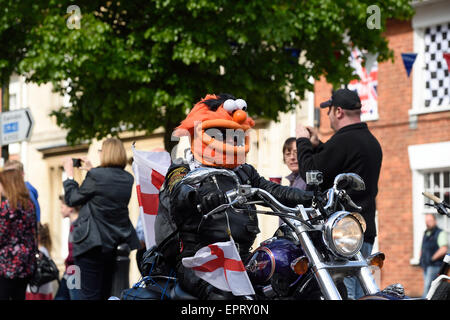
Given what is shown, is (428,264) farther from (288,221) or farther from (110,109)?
(288,221)

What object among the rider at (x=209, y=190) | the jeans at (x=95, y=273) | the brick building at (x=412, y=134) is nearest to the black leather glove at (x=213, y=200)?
the rider at (x=209, y=190)

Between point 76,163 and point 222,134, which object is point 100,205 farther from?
point 222,134

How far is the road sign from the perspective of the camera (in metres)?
13.4

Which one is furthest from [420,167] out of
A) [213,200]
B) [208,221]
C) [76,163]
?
[213,200]

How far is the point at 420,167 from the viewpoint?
17.8 meters

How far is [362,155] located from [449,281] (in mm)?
951

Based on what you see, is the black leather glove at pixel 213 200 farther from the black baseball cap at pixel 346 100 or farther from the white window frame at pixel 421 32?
the white window frame at pixel 421 32

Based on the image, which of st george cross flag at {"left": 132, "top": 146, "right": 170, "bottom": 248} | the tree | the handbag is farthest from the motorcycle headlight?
the tree

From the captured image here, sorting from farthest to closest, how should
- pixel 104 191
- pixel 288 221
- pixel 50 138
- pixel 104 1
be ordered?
pixel 50 138, pixel 104 1, pixel 104 191, pixel 288 221

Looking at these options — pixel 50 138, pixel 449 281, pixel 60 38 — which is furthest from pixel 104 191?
pixel 50 138

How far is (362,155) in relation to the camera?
5703 mm

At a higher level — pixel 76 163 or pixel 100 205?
pixel 76 163

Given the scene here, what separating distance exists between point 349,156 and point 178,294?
218cm

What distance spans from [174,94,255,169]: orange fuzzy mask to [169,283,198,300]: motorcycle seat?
612 millimetres
